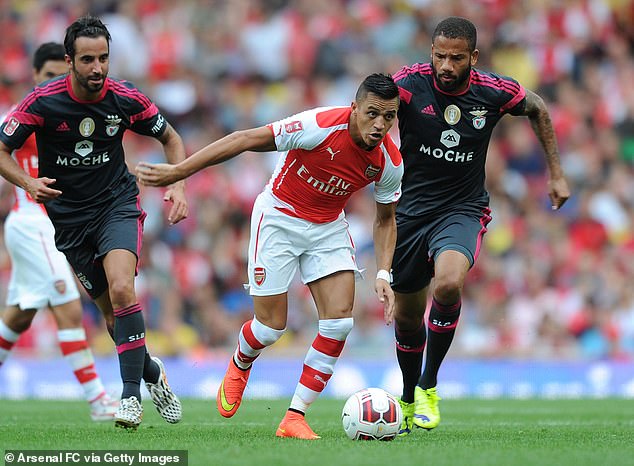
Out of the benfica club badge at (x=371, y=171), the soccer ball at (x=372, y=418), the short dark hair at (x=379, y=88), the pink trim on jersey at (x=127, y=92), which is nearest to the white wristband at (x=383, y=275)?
the benfica club badge at (x=371, y=171)

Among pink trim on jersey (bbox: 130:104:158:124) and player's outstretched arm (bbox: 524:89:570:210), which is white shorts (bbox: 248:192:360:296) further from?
player's outstretched arm (bbox: 524:89:570:210)

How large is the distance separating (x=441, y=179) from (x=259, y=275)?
175cm

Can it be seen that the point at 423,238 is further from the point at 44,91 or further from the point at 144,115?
the point at 44,91

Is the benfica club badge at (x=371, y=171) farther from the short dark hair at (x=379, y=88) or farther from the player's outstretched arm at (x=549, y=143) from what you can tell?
the player's outstretched arm at (x=549, y=143)

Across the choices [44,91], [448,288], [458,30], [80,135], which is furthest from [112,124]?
[448,288]

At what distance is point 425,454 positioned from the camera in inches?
277

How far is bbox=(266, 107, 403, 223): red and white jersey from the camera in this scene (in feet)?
26.5

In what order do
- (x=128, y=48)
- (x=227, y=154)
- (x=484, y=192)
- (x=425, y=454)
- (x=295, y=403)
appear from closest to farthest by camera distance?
(x=425, y=454) < (x=227, y=154) < (x=295, y=403) < (x=484, y=192) < (x=128, y=48)

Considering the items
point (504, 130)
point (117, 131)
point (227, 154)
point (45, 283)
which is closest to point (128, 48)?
point (504, 130)

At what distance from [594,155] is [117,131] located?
1118 cm

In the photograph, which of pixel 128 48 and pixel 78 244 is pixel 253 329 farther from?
pixel 128 48

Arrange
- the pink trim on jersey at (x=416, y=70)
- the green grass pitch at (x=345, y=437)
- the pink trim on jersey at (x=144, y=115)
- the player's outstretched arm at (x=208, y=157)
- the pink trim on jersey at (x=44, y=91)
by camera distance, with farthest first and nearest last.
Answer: the pink trim on jersey at (x=416, y=70)
the pink trim on jersey at (x=144, y=115)
the pink trim on jersey at (x=44, y=91)
the player's outstretched arm at (x=208, y=157)
the green grass pitch at (x=345, y=437)

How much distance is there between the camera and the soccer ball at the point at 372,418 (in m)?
7.93

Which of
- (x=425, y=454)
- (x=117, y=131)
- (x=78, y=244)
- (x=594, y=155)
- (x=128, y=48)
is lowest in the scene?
(x=425, y=454)
